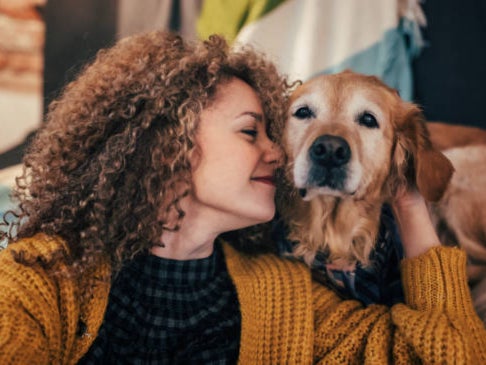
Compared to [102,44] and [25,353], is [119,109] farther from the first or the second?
[102,44]

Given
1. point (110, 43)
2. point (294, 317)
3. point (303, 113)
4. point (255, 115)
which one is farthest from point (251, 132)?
point (110, 43)

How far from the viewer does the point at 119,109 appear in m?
1.25

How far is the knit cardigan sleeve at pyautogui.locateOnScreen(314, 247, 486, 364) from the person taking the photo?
1.06 metres

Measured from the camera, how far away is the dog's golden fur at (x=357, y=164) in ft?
4.36

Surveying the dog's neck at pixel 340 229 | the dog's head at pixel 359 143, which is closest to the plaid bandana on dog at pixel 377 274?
the dog's neck at pixel 340 229

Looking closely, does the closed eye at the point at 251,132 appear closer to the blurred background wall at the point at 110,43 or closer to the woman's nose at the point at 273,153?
the woman's nose at the point at 273,153

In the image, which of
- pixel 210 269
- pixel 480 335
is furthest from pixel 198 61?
pixel 480 335

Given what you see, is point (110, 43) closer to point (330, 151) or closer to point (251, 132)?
point (251, 132)

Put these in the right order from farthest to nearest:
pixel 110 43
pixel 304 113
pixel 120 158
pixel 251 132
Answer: pixel 110 43, pixel 304 113, pixel 251 132, pixel 120 158

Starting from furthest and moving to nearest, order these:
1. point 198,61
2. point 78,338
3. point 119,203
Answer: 1. point 198,61
2. point 119,203
3. point 78,338

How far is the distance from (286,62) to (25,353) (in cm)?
169

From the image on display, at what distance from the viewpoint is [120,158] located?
3.94 ft

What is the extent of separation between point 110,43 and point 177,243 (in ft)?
3.56

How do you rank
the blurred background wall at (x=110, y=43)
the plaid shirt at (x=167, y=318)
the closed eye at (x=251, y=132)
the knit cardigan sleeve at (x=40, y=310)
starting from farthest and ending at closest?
the blurred background wall at (x=110, y=43), the closed eye at (x=251, y=132), the plaid shirt at (x=167, y=318), the knit cardigan sleeve at (x=40, y=310)
